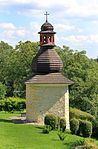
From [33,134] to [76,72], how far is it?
2036cm

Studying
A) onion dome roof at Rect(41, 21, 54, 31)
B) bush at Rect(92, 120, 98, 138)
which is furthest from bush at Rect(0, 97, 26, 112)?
bush at Rect(92, 120, 98, 138)

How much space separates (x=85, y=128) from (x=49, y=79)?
19.1 ft

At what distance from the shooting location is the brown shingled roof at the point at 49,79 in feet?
119

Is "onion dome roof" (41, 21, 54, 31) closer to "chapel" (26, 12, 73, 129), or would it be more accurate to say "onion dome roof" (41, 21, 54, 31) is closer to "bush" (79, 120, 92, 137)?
"chapel" (26, 12, 73, 129)

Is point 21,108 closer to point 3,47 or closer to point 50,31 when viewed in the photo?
point 50,31

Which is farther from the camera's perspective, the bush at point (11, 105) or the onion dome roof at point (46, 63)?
the bush at point (11, 105)

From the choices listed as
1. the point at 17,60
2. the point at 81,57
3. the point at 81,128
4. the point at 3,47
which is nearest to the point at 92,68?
the point at 81,57

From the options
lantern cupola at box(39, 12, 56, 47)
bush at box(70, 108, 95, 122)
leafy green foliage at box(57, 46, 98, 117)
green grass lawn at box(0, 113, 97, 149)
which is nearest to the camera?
green grass lawn at box(0, 113, 97, 149)

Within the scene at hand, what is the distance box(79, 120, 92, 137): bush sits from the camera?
32406 millimetres

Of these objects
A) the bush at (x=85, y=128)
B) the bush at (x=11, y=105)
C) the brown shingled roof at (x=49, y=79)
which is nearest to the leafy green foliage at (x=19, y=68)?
the bush at (x=11, y=105)

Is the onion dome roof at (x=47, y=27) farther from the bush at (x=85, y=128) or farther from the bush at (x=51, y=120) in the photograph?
the bush at (x=85, y=128)

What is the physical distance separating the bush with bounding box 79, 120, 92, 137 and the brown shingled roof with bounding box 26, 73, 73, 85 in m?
4.65

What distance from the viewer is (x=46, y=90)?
36219 millimetres

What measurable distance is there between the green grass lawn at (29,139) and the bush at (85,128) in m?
1.78
